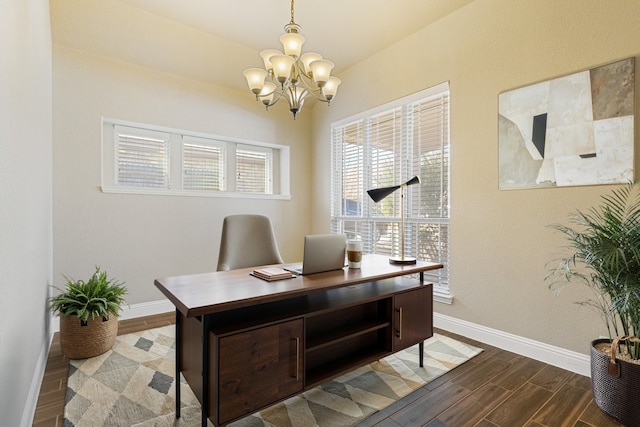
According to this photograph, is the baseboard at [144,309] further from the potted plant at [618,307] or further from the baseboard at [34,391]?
the potted plant at [618,307]

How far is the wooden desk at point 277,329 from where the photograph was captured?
4.36ft

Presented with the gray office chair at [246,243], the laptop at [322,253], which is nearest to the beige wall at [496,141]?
the laptop at [322,253]

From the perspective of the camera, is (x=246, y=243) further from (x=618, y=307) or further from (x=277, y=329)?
(x=618, y=307)

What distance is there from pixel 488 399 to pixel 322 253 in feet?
4.37

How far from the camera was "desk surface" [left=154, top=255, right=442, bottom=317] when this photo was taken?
4.28 ft

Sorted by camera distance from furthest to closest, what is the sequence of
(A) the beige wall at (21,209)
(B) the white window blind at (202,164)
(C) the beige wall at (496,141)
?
1. (B) the white window blind at (202,164)
2. (C) the beige wall at (496,141)
3. (A) the beige wall at (21,209)

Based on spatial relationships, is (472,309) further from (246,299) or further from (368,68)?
(368,68)

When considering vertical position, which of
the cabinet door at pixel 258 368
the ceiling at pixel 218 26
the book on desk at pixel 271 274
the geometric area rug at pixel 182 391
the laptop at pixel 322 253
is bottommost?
the geometric area rug at pixel 182 391

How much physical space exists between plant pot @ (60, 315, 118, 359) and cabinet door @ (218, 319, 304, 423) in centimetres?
167

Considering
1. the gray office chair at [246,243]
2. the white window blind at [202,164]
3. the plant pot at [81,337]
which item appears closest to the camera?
the plant pot at [81,337]

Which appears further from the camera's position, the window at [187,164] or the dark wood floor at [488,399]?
the window at [187,164]

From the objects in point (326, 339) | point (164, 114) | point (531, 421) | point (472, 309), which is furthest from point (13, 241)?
point (472, 309)

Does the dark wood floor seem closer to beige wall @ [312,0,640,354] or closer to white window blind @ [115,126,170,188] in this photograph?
beige wall @ [312,0,640,354]

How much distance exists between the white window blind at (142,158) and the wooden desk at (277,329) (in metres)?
2.14
